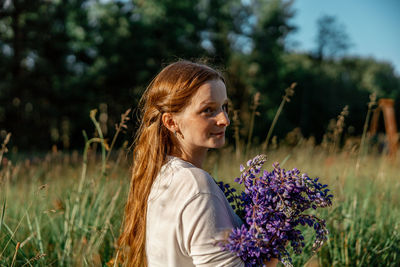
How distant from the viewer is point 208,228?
126 centimetres

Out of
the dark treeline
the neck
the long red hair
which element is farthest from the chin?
the dark treeline

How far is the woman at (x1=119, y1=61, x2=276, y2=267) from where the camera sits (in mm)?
1282

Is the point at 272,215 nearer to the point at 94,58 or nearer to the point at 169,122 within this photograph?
the point at 169,122

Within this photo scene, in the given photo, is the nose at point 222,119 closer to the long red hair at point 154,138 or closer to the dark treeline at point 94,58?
the long red hair at point 154,138

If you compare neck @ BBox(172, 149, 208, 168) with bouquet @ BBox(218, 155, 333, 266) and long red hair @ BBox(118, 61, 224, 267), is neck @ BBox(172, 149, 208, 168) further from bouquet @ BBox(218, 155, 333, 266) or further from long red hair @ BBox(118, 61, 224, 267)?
bouquet @ BBox(218, 155, 333, 266)

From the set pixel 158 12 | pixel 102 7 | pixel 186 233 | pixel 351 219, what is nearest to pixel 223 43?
pixel 158 12

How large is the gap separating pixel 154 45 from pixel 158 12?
174 cm

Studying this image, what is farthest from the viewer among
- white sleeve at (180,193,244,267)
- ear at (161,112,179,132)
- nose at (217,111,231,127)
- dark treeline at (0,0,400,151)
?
dark treeline at (0,0,400,151)

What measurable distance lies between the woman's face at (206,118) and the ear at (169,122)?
0.05 m

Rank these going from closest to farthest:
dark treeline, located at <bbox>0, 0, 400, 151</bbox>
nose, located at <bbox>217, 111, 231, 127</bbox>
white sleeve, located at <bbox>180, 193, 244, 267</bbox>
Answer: white sleeve, located at <bbox>180, 193, 244, 267</bbox> < nose, located at <bbox>217, 111, 231, 127</bbox> < dark treeline, located at <bbox>0, 0, 400, 151</bbox>

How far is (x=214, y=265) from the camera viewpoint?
128 centimetres

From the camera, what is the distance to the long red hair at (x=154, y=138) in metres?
1.59

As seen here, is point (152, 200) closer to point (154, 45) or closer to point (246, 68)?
point (154, 45)

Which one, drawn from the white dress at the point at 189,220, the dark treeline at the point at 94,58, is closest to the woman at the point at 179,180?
the white dress at the point at 189,220
